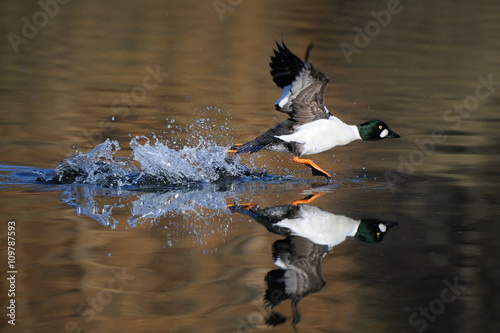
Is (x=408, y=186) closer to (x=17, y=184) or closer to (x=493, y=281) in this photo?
(x=493, y=281)

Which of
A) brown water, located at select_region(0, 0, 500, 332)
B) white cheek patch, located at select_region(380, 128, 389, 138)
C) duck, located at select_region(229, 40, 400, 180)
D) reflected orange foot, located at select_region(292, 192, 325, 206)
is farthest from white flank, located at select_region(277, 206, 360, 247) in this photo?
white cheek patch, located at select_region(380, 128, 389, 138)

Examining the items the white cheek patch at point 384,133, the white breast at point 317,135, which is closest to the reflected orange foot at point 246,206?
the white breast at point 317,135

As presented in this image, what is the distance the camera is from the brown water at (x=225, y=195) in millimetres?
5086

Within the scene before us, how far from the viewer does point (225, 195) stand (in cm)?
807

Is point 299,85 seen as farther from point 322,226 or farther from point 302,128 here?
point 322,226

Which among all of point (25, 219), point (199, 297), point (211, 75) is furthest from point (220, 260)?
point (211, 75)

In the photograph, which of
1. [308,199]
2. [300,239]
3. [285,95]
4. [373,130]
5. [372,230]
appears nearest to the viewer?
[300,239]

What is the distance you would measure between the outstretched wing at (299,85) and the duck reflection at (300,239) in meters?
1.12

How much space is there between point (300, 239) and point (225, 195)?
1.80m

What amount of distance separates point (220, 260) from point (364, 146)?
5.87 meters

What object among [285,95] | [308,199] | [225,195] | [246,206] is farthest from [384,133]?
[246,206]

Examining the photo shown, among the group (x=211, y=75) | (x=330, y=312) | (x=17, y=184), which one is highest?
(x=211, y=75)

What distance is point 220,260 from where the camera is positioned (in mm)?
5914

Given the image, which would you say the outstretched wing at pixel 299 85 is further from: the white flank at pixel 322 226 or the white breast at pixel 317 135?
the white flank at pixel 322 226
